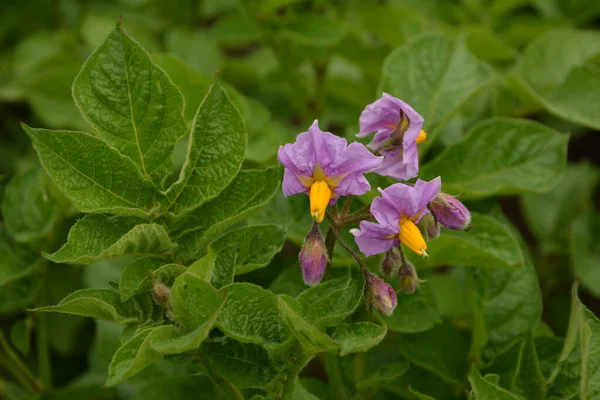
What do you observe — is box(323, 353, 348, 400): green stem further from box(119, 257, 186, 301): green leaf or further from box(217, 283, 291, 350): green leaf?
box(119, 257, 186, 301): green leaf

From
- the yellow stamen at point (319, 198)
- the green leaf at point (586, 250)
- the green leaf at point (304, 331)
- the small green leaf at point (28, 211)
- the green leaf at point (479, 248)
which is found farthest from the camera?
the green leaf at point (586, 250)

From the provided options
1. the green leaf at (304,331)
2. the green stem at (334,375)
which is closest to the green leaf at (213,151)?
the green leaf at (304,331)

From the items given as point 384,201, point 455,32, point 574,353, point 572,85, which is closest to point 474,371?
point 574,353

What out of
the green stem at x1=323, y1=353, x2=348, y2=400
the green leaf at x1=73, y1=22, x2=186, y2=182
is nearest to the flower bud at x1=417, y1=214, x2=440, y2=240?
the green stem at x1=323, y1=353, x2=348, y2=400

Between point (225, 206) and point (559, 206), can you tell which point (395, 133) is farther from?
point (559, 206)

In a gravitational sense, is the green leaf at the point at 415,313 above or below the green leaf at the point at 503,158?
below

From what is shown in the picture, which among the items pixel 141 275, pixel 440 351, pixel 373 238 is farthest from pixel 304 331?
pixel 440 351

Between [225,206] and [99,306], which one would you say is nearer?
[99,306]

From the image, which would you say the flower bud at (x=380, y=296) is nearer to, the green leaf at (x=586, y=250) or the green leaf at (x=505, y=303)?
the green leaf at (x=505, y=303)
